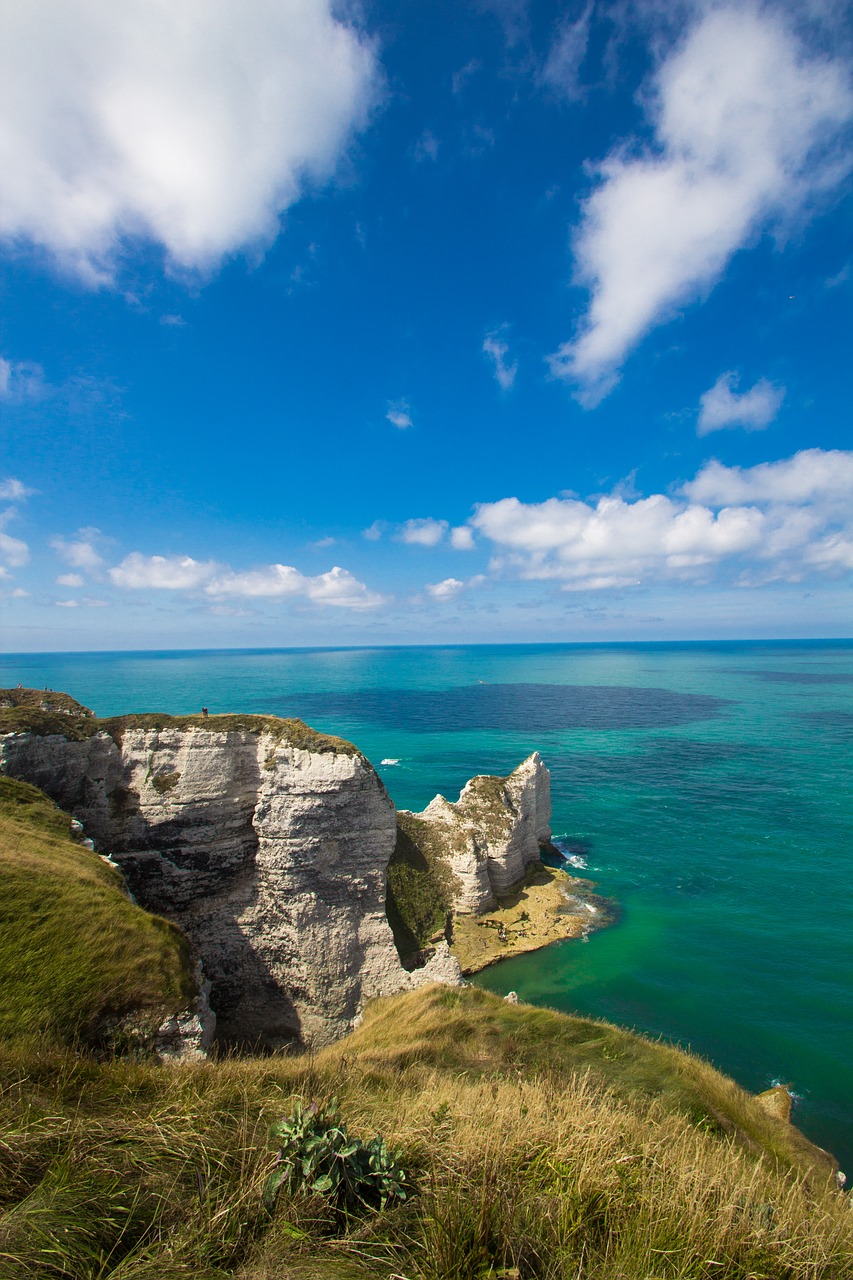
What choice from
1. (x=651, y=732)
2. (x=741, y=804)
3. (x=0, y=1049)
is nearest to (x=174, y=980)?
(x=0, y=1049)

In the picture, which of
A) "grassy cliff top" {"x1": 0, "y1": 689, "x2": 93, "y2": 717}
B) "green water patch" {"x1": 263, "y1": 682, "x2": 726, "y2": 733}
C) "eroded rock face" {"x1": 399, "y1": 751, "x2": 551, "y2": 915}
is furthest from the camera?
"green water patch" {"x1": 263, "y1": 682, "x2": 726, "y2": 733}

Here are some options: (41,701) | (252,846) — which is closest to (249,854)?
(252,846)

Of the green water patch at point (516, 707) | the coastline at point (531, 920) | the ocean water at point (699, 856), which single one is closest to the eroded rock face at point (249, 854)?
the coastline at point (531, 920)

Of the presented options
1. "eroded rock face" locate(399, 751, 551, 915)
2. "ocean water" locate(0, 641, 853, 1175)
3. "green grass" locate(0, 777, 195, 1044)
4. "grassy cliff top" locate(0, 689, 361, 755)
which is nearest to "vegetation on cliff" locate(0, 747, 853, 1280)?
"green grass" locate(0, 777, 195, 1044)

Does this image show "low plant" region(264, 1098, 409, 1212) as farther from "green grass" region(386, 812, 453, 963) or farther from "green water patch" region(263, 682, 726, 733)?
"green water patch" region(263, 682, 726, 733)

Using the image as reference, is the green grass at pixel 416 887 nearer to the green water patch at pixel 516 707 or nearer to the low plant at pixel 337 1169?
the low plant at pixel 337 1169

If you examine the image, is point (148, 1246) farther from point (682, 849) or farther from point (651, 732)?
point (651, 732)

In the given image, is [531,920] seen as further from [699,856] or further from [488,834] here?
[699,856]
